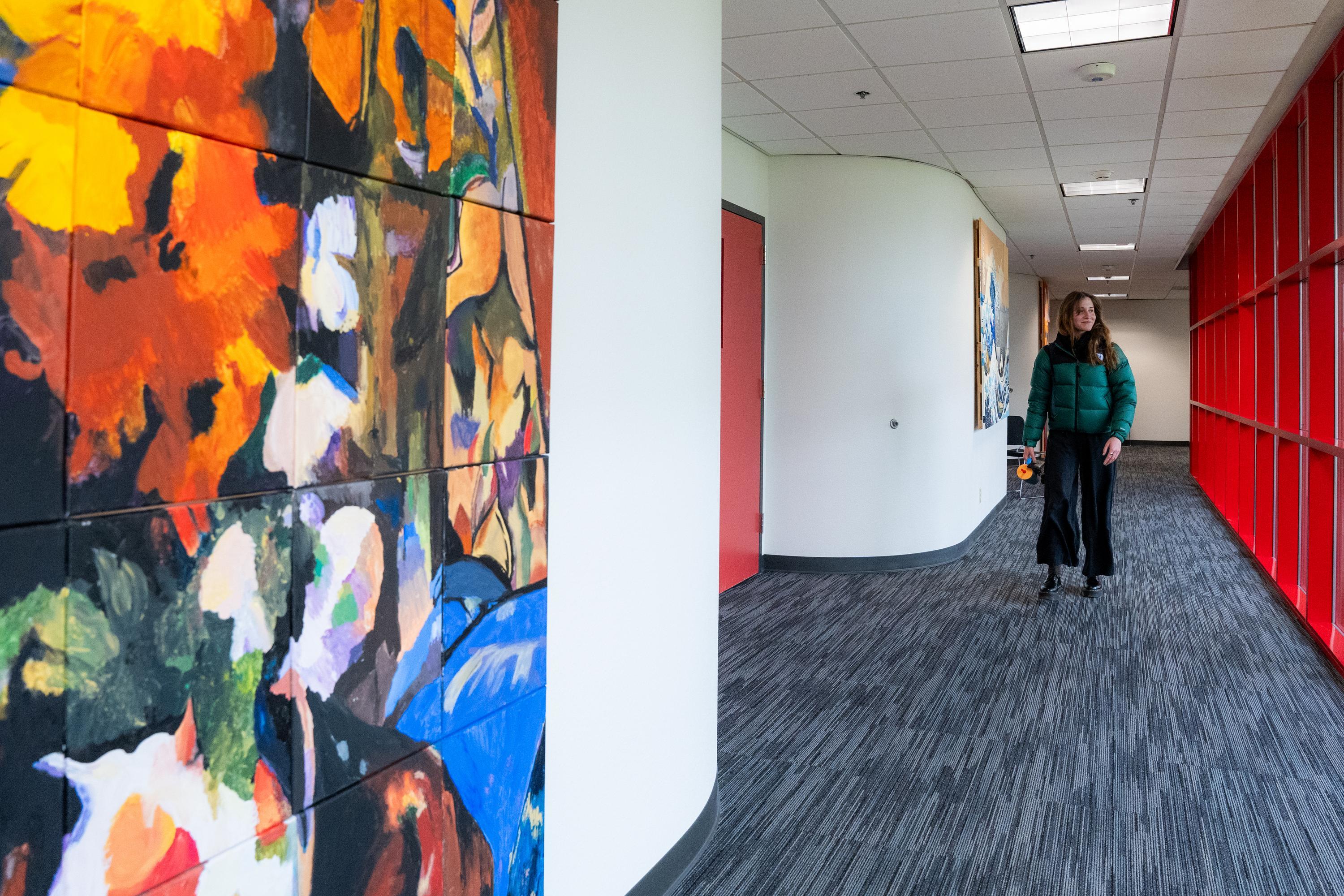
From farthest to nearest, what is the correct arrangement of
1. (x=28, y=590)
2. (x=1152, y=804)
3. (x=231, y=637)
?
(x=1152, y=804)
(x=231, y=637)
(x=28, y=590)

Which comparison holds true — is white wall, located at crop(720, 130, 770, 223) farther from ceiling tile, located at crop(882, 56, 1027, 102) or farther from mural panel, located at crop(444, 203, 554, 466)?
mural panel, located at crop(444, 203, 554, 466)

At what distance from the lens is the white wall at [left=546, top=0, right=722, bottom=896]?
1.60 metres

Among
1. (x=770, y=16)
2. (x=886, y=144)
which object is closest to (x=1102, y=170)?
(x=886, y=144)

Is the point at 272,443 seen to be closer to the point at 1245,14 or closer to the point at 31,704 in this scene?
the point at 31,704

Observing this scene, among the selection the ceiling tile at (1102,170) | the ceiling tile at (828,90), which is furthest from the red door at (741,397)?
the ceiling tile at (1102,170)

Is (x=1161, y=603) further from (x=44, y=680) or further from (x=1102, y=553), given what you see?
(x=44, y=680)

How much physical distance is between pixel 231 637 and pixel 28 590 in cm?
22

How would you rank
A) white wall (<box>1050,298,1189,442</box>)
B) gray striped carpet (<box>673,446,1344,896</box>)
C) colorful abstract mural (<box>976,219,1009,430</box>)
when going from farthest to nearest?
white wall (<box>1050,298,1189,442</box>), colorful abstract mural (<box>976,219,1009,430</box>), gray striped carpet (<box>673,446,1344,896</box>)

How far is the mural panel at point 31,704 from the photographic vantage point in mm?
816

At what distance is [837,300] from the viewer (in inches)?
214

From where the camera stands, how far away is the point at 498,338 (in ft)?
4.59

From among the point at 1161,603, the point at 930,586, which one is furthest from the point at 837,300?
the point at 1161,603

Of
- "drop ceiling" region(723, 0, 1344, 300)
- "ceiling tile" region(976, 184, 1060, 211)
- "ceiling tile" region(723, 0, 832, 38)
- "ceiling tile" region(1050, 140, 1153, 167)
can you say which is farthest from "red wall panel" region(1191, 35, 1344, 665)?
"ceiling tile" region(723, 0, 832, 38)

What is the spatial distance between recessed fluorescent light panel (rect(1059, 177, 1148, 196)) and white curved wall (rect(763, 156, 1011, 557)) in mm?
1250
